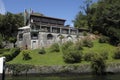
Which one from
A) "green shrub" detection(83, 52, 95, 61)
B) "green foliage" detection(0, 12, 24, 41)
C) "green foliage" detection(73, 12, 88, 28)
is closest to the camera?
"green shrub" detection(83, 52, 95, 61)

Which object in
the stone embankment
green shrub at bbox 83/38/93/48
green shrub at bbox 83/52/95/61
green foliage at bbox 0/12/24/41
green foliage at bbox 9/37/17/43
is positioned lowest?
the stone embankment

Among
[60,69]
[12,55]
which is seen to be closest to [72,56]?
[60,69]

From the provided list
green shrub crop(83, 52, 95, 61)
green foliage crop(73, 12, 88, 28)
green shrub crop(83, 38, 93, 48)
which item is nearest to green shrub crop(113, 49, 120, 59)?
green shrub crop(83, 52, 95, 61)

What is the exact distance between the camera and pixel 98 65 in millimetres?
61031

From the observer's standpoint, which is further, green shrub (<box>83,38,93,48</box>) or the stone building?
the stone building

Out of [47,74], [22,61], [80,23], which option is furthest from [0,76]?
[80,23]

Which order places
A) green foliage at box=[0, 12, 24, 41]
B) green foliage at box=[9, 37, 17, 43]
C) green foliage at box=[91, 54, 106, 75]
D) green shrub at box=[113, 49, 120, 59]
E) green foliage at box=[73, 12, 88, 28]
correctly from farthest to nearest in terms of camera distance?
green foliage at box=[73, 12, 88, 28], green foliage at box=[0, 12, 24, 41], green foliage at box=[9, 37, 17, 43], green shrub at box=[113, 49, 120, 59], green foliage at box=[91, 54, 106, 75]

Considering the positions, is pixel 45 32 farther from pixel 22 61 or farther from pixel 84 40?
pixel 22 61

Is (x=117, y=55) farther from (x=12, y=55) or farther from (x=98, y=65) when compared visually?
(x=12, y=55)

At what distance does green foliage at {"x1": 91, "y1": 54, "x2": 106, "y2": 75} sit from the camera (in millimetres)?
60531

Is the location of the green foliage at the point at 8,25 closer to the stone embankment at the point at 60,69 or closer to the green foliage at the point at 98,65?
the stone embankment at the point at 60,69

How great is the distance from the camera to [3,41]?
3659 inches

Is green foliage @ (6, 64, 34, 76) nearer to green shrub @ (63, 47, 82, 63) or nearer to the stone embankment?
the stone embankment

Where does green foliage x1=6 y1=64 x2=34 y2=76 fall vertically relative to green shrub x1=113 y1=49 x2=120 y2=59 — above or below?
below
